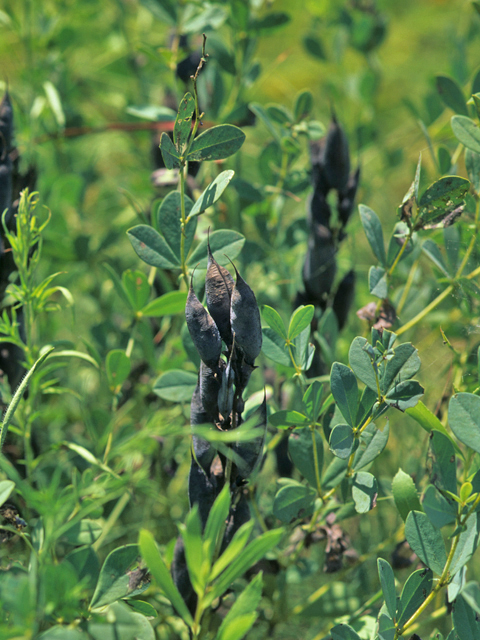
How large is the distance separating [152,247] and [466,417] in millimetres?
214

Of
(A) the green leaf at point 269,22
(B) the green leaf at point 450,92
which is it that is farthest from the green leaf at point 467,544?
(A) the green leaf at point 269,22

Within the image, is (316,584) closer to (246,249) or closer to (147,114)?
(246,249)

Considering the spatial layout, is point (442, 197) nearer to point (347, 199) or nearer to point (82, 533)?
point (347, 199)

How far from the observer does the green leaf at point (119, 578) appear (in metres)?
0.32

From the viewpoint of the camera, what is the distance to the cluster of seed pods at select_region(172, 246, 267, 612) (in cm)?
30

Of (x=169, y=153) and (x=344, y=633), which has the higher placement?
(x=169, y=153)

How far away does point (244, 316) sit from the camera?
297mm

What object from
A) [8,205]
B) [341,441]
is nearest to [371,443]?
[341,441]

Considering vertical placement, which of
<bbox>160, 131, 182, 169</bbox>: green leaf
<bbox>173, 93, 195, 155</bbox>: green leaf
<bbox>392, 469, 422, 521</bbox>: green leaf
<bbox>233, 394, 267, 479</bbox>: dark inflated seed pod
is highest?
<bbox>173, 93, 195, 155</bbox>: green leaf

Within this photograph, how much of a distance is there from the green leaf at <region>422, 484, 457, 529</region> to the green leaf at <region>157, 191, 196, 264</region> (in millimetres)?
204

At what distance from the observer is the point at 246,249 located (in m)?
0.55

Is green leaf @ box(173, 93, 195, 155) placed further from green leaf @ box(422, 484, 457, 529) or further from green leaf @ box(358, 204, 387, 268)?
green leaf @ box(422, 484, 457, 529)

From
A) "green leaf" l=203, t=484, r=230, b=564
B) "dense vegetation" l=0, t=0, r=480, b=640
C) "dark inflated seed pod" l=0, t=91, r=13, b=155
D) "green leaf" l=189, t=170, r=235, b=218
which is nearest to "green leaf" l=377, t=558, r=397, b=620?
"dense vegetation" l=0, t=0, r=480, b=640

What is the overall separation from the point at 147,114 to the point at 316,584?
473mm
